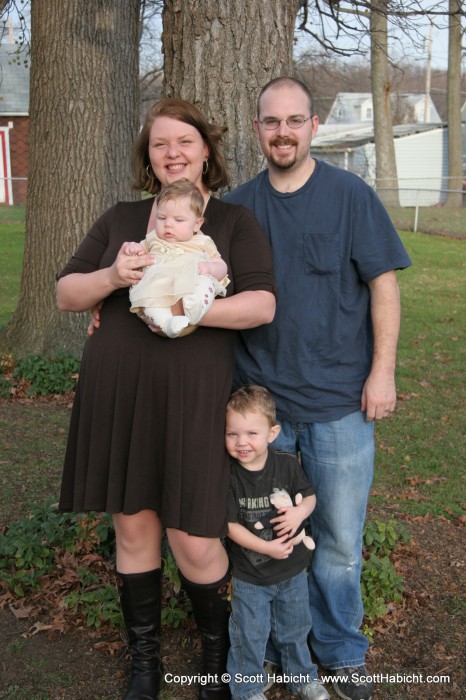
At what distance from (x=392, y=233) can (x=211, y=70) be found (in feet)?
4.20

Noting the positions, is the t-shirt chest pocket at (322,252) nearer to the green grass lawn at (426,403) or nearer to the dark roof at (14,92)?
the green grass lawn at (426,403)

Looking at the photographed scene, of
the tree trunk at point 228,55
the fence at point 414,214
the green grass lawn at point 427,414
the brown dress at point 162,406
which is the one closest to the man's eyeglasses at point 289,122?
the brown dress at point 162,406

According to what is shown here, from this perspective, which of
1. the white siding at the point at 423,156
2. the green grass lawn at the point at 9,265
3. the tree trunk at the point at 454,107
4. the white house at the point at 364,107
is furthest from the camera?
the white house at the point at 364,107

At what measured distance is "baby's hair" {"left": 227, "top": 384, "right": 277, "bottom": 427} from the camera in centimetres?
275

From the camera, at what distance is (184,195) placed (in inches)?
103

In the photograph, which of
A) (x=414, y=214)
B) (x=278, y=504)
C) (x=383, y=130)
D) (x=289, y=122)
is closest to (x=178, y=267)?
(x=289, y=122)

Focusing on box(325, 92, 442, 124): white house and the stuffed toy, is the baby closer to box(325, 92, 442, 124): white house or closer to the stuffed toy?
the stuffed toy

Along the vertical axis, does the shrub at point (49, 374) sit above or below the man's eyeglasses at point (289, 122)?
below

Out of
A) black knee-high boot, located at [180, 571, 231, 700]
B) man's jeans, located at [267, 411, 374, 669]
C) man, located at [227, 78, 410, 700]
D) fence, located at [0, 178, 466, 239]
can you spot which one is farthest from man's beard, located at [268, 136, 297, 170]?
fence, located at [0, 178, 466, 239]

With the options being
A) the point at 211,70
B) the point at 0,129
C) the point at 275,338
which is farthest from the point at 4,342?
the point at 0,129

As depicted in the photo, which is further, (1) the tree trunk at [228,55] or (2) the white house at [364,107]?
(2) the white house at [364,107]

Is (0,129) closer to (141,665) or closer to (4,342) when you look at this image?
(4,342)

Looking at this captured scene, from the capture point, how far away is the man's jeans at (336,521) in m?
2.94

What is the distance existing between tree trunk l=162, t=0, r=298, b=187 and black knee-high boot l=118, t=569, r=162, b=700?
1.83m
